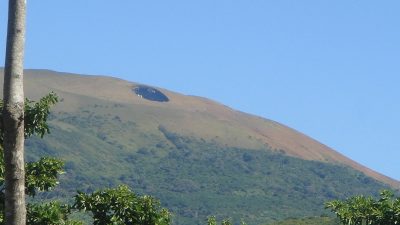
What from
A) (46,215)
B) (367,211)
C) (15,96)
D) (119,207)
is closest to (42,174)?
(46,215)

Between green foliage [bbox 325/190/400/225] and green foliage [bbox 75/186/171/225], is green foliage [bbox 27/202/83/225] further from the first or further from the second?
green foliage [bbox 325/190/400/225]

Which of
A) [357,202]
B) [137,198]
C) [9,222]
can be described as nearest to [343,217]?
[357,202]

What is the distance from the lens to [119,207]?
76.5 feet

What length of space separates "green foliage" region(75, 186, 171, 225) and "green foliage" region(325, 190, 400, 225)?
4.05m

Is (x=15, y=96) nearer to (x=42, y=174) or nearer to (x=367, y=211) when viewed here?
(x=42, y=174)

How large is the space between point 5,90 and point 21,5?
1.11 m

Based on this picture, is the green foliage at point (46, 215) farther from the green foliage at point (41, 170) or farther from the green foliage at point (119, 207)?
the green foliage at point (119, 207)

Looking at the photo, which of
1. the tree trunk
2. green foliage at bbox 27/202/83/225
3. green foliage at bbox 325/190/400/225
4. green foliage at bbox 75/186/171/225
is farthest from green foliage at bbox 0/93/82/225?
the tree trunk

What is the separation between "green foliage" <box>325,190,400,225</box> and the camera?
918 inches

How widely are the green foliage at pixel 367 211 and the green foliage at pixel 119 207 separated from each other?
405 cm

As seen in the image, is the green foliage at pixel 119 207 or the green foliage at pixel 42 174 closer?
the green foliage at pixel 42 174

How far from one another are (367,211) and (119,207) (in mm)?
5629

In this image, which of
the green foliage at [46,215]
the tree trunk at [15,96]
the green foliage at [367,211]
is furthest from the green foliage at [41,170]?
the tree trunk at [15,96]

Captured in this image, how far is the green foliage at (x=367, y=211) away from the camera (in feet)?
76.5
